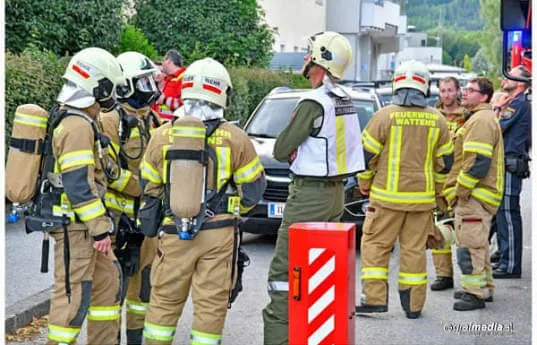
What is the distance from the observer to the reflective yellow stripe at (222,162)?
5.86 m

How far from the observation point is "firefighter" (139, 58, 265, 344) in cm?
575

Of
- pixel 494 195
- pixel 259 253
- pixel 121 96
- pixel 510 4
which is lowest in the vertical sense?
pixel 259 253

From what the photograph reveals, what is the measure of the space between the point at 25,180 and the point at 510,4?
3526 millimetres

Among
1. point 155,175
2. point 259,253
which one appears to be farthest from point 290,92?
point 155,175

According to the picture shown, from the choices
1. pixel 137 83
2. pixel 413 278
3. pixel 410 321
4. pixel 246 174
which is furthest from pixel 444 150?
pixel 137 83

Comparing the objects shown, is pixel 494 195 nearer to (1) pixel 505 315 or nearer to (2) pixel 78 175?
(1) pixel 505 315

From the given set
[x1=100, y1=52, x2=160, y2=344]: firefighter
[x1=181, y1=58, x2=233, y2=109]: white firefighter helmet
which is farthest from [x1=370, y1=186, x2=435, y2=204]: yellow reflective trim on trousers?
[x1=181, y1=58, x2=233, y2=109]: white firefighter helmet

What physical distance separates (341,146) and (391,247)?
1458 mm

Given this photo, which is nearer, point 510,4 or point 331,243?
point 331,243

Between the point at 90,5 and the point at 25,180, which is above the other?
the point at 90,5

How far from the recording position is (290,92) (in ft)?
44.4

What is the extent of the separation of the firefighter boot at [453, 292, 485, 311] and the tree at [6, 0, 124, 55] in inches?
392

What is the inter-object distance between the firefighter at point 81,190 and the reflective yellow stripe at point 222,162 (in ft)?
2.24

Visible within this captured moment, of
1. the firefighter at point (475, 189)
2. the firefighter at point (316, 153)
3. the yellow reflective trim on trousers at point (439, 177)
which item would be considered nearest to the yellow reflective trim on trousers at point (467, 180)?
the firefighter at point (475, 189)
